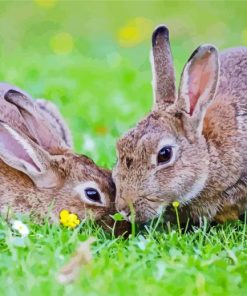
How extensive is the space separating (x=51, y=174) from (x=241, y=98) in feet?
4.74

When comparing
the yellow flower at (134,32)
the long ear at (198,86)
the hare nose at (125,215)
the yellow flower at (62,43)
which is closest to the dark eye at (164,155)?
the long ear at (198,86)

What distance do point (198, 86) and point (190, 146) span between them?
1.49ft

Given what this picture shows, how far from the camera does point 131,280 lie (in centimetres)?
561

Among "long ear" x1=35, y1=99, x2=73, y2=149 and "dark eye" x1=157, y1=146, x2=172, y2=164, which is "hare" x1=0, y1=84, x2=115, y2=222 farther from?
"long ear" x1=35, y1=99, x2=73, y2=149

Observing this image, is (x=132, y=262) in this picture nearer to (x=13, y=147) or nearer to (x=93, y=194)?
(x=93, y=194)

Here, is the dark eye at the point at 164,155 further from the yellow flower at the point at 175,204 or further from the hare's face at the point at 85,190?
the hare's face at the point at 85,190

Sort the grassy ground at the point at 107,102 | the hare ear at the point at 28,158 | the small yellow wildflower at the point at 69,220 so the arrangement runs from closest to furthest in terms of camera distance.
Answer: the grassy ground at the point at 107,102
the small yellow wildflower at the point at 69,220
the hare ear at the point at 28,158

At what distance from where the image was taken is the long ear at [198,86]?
6.97 metres

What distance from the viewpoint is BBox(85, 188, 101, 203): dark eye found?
707cm

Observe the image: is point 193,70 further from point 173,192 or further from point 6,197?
point 6,197

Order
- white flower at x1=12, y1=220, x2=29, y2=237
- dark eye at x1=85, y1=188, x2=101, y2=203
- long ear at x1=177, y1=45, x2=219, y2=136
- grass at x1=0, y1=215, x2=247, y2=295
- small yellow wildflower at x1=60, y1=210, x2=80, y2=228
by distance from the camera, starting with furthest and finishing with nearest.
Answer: dark eye at x1=85, y1=188, x2=101, y2=203
long ear at x1=177, y1=45, x2=219, y2=136
small yellow wildflower at x1=60, y1=210, x2=80, y2=228
white flower at x1=12, y1=220, x2=29, y2=237
grass at x1=0, y1=215, x2=247, y2=295

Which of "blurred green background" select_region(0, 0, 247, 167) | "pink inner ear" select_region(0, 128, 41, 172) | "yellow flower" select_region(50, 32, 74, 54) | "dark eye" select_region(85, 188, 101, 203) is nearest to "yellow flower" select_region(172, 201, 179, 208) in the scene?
"dark eye" select_region(85, 188, 101, 203)

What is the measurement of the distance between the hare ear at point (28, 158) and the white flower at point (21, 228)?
2.27ft

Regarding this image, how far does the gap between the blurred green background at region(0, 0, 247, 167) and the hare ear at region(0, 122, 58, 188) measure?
1124mm
